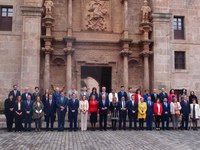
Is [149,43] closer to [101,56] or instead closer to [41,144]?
[101,56]

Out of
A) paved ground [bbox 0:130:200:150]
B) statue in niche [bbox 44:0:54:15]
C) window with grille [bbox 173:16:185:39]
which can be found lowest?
paved ground [bbox 0:130:200:150]

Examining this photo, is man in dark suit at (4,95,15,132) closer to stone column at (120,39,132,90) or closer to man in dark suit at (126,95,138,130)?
man in dark suit at (126,95,138,130)

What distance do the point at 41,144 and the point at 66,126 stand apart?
495 centimetres

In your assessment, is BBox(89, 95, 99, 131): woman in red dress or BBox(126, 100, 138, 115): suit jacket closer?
BBox(89, 95, 99, 131): woman in red dress

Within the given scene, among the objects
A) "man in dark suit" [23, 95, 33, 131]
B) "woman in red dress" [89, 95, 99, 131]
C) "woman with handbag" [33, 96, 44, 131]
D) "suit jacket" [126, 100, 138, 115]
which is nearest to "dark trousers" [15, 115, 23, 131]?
"man in dark suit" [23, 95, 33, 131]

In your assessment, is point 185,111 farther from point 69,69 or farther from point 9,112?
point 9,112

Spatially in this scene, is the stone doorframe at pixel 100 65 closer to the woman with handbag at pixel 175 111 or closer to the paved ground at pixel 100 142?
the woman with handbag at pixel 175 111

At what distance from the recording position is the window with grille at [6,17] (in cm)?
1961

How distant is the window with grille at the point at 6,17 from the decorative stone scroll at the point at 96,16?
16.7 ft

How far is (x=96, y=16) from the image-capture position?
67.7ft

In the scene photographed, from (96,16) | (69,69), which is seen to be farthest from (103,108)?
(96,16)

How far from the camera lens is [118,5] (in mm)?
21188

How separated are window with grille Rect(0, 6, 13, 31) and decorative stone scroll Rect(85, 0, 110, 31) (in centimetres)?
508

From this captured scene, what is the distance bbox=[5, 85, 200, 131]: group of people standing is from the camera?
542 inches
